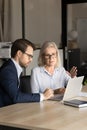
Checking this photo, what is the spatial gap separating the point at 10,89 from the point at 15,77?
0.13 m

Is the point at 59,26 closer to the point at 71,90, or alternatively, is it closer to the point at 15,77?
the point at 71,90

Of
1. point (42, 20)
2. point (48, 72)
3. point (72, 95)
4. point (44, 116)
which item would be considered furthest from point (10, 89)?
point (42, 20)

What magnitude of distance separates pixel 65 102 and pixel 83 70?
525cm

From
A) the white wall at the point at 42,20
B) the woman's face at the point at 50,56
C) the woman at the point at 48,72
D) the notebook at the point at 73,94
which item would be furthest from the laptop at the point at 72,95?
the white wall at the point at 42,20

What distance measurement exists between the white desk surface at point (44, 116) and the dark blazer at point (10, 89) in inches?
2.5

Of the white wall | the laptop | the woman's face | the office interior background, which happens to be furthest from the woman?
the white wall

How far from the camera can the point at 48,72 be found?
12.3 ft

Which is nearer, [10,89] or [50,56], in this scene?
[10,89]

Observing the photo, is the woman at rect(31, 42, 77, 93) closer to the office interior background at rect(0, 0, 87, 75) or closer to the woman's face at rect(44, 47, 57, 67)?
the woman's face at rect(44, 47, 57, 67)

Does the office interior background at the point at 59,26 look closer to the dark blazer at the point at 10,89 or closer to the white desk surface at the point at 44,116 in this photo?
the dark blazer at the point at 10,89

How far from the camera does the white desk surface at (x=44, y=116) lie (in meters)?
2.36

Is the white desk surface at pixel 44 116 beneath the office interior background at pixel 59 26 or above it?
beneath

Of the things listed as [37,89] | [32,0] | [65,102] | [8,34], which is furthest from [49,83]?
[32,0]

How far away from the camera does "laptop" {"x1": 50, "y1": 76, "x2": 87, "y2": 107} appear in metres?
3.06
